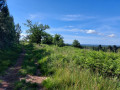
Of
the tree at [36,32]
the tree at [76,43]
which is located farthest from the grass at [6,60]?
the tree at [76,43]

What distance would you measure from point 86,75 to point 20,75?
12.2 ft

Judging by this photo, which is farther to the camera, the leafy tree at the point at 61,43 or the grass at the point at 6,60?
the leafy tree at the point at 61,43

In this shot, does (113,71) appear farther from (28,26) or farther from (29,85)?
(28,26)

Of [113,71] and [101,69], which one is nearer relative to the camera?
[113,71]

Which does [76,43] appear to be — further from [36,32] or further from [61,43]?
[36,32]

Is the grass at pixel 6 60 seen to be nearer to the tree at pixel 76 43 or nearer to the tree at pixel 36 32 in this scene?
the tree at pixel 36 32

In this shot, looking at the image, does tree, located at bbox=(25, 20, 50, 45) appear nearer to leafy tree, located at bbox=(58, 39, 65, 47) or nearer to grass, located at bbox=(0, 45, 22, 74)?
leafy tree, located at bbox=(58, 39, 65, 47)

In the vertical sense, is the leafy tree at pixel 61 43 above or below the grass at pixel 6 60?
above

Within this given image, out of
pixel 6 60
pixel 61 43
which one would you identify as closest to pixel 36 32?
pixel 61 43

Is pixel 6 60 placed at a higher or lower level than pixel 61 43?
lower

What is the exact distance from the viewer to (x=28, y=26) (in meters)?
27.0

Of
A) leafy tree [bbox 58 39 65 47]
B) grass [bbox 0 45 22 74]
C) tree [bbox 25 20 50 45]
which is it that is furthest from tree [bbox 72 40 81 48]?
grass [bbox 0 45 22 74]

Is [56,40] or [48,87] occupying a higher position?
[56,40]

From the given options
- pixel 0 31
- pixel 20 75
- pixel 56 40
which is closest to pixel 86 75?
pixel 20 75
